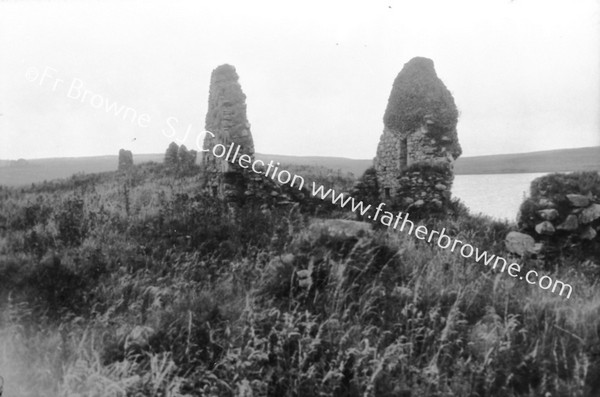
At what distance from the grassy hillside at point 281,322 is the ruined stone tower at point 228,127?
3077 millimetres

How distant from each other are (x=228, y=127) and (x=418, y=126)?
5245 millimetres

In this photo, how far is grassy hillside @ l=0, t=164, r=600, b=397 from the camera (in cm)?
326

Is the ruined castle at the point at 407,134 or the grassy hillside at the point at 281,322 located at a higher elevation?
the ruined castle at the point at 407,134

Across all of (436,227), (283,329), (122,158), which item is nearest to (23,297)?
(283,329)

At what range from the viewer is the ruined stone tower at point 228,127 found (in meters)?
9.38

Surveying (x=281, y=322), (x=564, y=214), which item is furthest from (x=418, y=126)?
(x=281, y=322)

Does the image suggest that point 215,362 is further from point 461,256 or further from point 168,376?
point 461,256

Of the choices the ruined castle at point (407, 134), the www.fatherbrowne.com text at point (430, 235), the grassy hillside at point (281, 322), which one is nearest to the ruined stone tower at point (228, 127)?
the ruined castle at point (407, 134)

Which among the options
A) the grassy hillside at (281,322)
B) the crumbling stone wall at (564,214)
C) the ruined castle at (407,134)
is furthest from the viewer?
the ruined castle at (407,134)

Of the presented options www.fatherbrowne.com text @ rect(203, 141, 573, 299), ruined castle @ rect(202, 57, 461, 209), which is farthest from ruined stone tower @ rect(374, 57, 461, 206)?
www.fatherbrowne.com text @ rect(203, 141, 573, 299)

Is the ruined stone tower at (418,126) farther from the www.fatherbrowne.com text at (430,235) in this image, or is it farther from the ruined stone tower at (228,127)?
the ruined stone tower at (228,127)

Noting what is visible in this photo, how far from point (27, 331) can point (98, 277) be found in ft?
4.05

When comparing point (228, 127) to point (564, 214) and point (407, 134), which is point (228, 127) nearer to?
point (407, 134)

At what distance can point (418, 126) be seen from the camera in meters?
10.4
